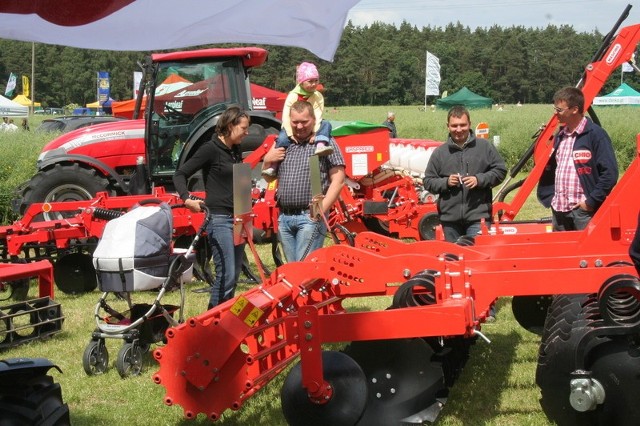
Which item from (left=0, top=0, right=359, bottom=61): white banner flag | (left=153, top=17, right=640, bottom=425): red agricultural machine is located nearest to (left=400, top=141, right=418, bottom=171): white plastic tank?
(left=153, top=17, right=640, bottom=425): red agricultural machine

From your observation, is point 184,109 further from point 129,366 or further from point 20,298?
point 129,366

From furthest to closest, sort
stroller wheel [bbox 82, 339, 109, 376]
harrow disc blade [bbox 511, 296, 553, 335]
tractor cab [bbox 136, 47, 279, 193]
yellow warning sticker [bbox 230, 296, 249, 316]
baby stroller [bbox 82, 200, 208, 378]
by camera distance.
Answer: tractor cab [bbox 136, 47, 279, 193]
harrow disc blade [bbox 511, 296, 553, 335]
stroller wheel [bbox 82, 339, 109, 376]
baby stroller [bbox 82, 200, 208, 378]
yellow warning sticker [bbox 230, 296, 249, 316]

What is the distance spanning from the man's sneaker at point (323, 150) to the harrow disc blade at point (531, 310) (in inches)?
75.9

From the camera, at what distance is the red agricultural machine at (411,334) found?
4.19 m

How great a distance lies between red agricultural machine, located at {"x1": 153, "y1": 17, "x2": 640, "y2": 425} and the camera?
419cm

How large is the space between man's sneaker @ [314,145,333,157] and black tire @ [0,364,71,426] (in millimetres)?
2588

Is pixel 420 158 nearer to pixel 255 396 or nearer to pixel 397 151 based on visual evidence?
pixel 397 151

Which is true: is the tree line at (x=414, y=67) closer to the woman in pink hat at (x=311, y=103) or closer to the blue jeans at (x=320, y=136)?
the woman in pink hat at (x=311, y=103)

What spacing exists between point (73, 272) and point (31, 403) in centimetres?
582

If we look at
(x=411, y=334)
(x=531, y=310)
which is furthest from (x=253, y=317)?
(x=531, y=310)

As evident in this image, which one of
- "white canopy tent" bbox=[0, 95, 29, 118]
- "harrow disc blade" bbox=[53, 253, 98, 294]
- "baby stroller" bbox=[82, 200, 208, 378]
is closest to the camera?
"baby stroller" bbox=[82, 200, 208, 378]

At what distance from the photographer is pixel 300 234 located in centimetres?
598

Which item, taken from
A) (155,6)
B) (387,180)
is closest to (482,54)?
(387,180)

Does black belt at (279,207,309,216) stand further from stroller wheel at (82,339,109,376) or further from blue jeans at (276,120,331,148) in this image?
stroller wheel at (82,339,109,376)
